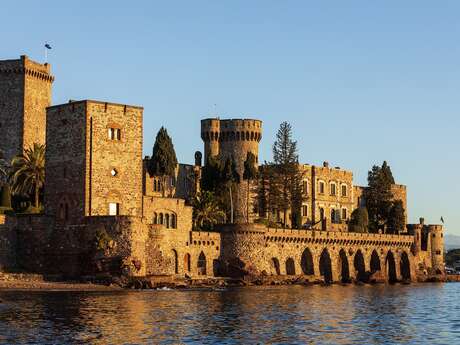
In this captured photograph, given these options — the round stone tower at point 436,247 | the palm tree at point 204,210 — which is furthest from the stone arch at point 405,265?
the palm tree at point 204,210

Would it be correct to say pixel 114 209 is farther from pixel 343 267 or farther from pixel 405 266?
pixel 405 266

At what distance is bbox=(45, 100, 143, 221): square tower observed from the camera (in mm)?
75062

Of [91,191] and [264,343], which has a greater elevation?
[91,191]

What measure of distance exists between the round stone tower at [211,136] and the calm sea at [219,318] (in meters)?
39.7

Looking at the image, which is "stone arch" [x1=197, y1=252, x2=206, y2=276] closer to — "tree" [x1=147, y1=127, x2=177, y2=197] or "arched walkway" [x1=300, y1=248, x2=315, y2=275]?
"tree" [x1=147, y1=127, x2=177, y2=197]

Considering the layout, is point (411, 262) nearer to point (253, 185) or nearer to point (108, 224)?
point (253, 185)

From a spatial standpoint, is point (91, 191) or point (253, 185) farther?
point (253, 185)

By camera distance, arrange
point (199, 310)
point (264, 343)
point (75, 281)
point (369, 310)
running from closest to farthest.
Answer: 1. point (264, 343)
2. point (199, 310)
3. point (369, 310)
4. point (75, 281)

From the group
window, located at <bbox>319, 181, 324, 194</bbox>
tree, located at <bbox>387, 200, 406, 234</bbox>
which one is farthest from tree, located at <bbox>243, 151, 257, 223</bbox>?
tree, located at <bbox>387, 200, 406, 234</bbox>

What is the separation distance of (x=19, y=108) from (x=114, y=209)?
25990mm

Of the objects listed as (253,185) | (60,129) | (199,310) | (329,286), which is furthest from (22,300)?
(253,185)

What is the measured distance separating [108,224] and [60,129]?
9.58 m

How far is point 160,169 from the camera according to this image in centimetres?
9375

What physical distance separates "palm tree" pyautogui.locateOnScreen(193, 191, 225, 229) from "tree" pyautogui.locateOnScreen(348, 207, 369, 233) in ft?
90.6
